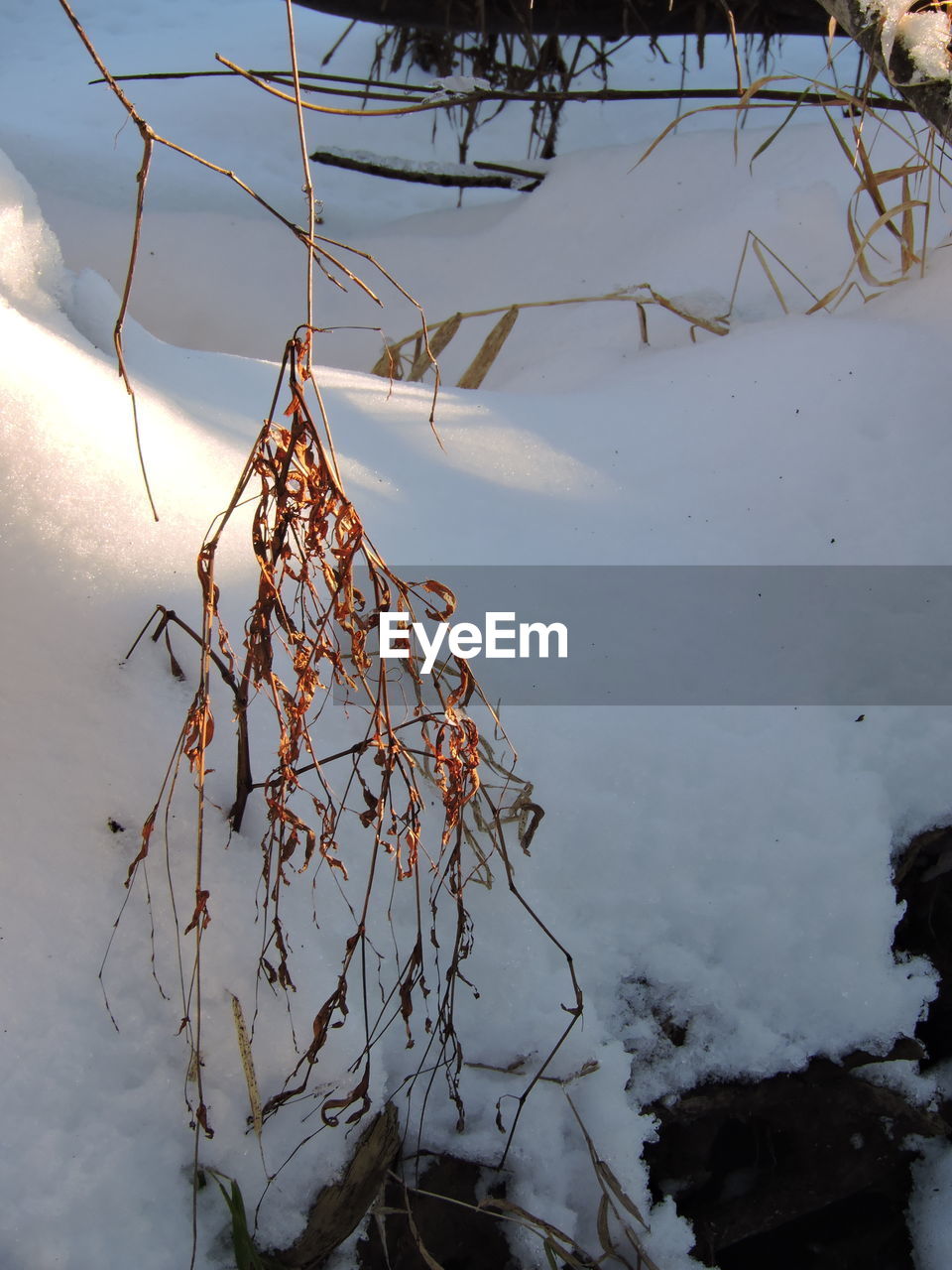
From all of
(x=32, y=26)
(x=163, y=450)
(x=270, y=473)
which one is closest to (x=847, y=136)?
(x=163, y=450)

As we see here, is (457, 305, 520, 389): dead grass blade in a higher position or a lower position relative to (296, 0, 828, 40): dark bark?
lower

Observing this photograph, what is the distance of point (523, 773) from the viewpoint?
1.12 m

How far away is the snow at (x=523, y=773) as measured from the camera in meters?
0.90

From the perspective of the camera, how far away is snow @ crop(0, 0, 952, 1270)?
2.95 ft

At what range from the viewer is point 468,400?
167cm

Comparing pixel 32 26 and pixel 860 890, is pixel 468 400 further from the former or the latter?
pixel 32 26

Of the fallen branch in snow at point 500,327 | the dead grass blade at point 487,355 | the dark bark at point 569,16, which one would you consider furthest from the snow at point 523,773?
the dark bark at point 569,16

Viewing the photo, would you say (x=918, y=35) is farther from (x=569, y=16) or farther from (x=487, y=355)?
(x=569, y=16)

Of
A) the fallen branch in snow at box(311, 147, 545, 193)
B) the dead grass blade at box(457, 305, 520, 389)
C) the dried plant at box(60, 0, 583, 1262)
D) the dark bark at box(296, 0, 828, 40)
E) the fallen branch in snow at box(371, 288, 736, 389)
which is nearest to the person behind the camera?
the dried plant at box(60, 0, 583, 1262)

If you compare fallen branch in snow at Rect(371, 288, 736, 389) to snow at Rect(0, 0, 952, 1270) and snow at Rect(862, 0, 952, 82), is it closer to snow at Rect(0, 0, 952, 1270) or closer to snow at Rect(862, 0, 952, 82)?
snow at Rect(0, 0, 952, 1270)

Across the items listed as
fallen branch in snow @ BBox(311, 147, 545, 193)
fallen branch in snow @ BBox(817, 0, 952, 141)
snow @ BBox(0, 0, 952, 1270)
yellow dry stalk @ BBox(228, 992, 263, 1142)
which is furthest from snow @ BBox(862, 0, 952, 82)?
fallen branch in snow @ BBox(311, 147, 545, 193)

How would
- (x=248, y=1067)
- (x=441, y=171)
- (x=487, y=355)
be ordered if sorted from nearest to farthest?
(x=248, y=1067), (x=487, y=355), (x=441, y=171)

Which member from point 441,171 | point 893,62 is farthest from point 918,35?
point 441,171

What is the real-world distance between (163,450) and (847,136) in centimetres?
229
